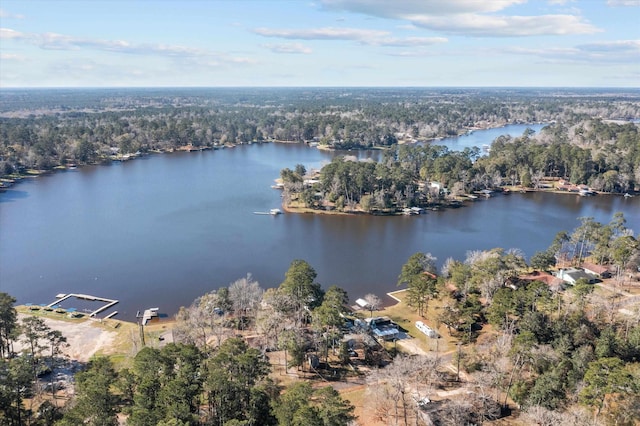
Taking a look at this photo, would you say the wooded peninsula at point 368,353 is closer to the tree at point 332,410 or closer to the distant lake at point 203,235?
the tree at point 332,410

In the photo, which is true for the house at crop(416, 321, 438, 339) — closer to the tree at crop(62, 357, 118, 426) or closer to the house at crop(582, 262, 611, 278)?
the house at crop(582, 262, 611, 278)

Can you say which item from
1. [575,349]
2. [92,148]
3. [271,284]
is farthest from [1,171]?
[575,349]

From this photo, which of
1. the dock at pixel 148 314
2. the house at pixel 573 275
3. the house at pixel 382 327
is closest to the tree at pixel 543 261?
the house at pixel 573 275

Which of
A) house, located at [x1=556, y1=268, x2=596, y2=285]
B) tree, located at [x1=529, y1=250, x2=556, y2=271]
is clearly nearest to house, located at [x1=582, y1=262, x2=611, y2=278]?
house, located at [x1=556, y1=268, x2=596, y2=285]

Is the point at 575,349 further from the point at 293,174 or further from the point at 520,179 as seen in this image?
the point at 520,179

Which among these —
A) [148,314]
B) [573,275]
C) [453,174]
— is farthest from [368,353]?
[453,174]
